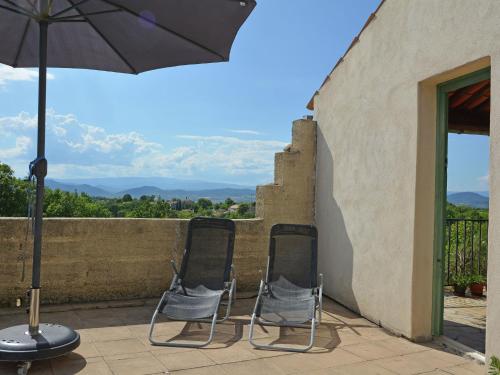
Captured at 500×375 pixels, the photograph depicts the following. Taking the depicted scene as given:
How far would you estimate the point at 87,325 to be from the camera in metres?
4.87

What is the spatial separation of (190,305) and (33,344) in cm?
176

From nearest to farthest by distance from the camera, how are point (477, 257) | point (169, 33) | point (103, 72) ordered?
point (169, 33) → point (103, 72) → point (477, 257)

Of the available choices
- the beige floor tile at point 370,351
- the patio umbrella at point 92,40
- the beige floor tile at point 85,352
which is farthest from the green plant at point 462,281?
the beige floor tile at point 85,352

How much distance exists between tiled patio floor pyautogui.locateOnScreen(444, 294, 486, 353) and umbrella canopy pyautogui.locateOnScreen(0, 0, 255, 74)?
386 centimetres

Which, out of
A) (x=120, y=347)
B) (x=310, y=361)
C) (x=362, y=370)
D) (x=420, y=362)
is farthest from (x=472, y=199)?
(x=120, y=347)

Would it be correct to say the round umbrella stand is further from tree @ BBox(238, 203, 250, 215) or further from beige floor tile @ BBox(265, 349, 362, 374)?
tree @ BBox(238, 203, 250, 215)

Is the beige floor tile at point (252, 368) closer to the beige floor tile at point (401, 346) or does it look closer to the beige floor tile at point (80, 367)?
the beige floor tile at point (80, 367)

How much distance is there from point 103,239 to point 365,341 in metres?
3.54

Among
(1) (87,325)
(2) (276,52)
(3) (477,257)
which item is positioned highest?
(2) (276,52)

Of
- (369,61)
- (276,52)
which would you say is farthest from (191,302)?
(276,52)

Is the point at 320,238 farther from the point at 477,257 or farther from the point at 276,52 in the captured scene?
the point at 276,52

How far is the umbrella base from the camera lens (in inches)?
133

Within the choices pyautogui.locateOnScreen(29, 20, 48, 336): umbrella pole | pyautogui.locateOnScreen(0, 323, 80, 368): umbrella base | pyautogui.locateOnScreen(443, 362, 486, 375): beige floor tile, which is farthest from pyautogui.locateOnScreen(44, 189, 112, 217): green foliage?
pyautogui.locateOnScreen(443, 362, 486, 375): beige floor tile

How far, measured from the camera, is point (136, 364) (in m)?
3.75
